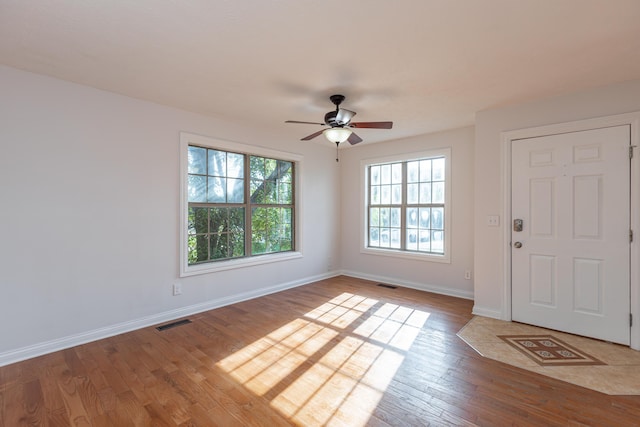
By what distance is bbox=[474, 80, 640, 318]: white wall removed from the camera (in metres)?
3.28

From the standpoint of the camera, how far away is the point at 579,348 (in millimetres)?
2812

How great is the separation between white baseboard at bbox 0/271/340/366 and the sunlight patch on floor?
1.12 metres

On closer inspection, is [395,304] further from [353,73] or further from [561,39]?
[561,39]

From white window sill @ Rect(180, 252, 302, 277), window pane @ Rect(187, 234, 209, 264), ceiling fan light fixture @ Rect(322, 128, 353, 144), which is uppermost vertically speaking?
ceiling fan light fixture @ Rect(322, 128, 353, 144)

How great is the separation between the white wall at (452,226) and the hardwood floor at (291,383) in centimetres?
131

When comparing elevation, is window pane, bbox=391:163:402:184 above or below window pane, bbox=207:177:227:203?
above

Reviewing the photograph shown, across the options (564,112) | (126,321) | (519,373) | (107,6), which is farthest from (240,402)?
(564,112)

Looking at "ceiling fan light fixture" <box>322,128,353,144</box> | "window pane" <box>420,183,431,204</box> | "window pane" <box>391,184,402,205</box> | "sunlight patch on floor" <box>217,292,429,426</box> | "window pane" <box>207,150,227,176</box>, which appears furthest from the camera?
"window pane" <box>391,184,402,205</box>

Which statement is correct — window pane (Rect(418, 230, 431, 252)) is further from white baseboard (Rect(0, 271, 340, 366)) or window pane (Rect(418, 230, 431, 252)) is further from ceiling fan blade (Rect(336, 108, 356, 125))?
ceiling fan blade (Rect(336, 108, 356, 125))

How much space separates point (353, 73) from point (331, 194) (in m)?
3.24

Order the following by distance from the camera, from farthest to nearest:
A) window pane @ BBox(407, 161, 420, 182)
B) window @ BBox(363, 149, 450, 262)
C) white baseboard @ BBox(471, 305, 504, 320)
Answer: window pane @ BBox(407, 161, 420, 182)
window @ BBox(363, 149, 450, 262)
white baseboard @ BBox(471, 305, 504, 320)

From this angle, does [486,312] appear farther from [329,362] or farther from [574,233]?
[329,362]

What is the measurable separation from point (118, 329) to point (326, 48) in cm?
343

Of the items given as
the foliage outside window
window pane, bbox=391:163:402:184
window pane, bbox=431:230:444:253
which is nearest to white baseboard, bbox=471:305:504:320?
Answer: window pane, bbox=431:230:444:253
